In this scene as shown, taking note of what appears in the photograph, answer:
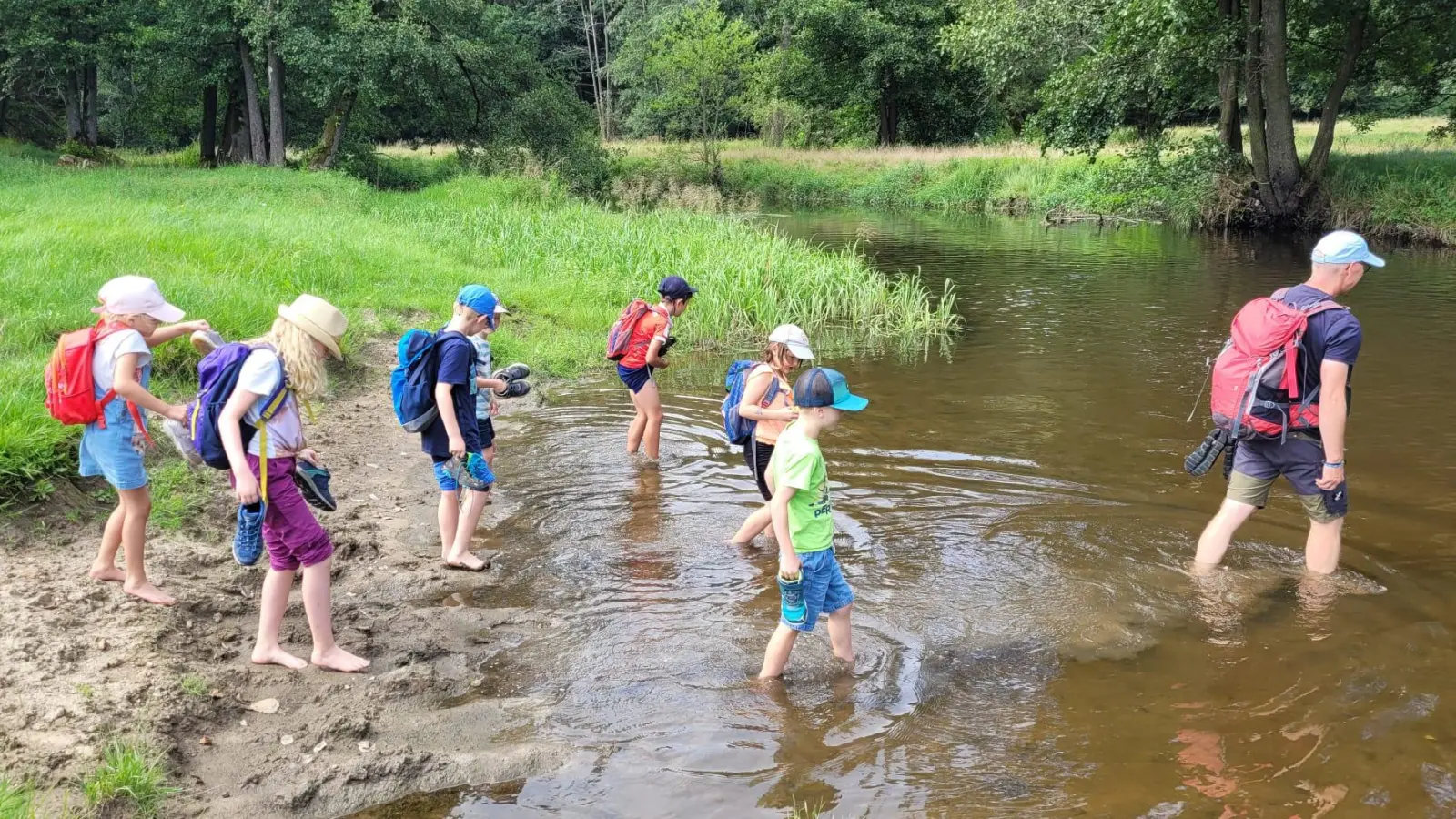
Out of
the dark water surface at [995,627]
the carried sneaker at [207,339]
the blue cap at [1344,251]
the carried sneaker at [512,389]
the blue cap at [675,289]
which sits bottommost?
the dark water surface at [995,627]

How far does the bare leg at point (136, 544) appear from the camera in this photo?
201 inches

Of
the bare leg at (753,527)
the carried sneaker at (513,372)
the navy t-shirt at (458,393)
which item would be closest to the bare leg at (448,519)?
the navy t-shirt at (458,393)

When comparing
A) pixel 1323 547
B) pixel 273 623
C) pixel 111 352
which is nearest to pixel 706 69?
pixel 1323 547

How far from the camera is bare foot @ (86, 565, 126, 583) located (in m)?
5.27

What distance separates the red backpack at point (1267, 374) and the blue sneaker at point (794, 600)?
8.80 feet

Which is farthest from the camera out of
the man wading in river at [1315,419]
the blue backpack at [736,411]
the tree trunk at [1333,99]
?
the tree trunk at [1333,99]

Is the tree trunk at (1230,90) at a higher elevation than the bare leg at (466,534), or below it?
higher

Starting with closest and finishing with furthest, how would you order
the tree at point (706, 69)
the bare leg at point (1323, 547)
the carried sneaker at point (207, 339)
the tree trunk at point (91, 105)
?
the carried sneaker at point (207, 339), the bare leg at point (1323, 547), the tree trunk at point (91, 105), the tree at point (706, 69)

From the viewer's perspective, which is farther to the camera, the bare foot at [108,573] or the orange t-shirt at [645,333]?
the orange t-shirt at [645,333]

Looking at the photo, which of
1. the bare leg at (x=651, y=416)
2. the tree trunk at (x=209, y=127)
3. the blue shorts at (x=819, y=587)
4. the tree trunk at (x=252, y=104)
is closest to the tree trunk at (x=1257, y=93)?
the bare leg at (x=651, y=416)

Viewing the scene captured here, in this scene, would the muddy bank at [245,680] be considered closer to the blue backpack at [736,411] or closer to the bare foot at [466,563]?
the bare foot at [466,563]

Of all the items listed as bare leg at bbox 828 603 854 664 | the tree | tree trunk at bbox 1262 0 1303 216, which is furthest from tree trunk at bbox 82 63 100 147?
bare leg at bbox 828 603 854 664

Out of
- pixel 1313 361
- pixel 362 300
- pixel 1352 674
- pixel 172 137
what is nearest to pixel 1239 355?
pixel 1313 361

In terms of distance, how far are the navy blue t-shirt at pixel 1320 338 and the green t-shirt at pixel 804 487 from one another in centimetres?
274
